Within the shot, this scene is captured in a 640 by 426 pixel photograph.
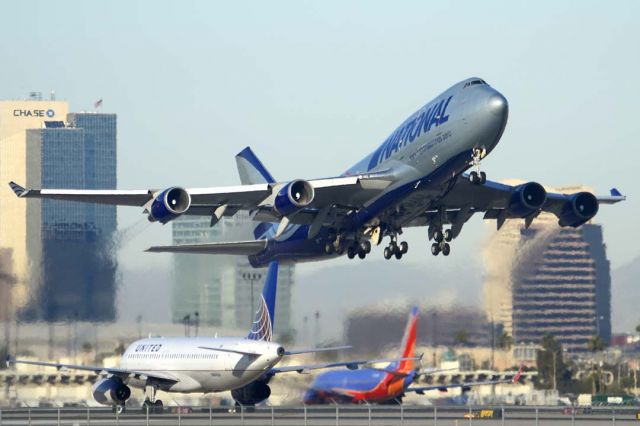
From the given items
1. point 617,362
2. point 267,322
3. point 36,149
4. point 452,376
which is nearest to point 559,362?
point 617,362

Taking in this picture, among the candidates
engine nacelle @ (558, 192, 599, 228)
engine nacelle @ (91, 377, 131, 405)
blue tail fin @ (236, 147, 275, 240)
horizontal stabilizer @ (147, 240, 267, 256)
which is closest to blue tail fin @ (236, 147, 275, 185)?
blue tail fin @ (236, 147, 275, 240)

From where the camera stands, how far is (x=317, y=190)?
52.1 m

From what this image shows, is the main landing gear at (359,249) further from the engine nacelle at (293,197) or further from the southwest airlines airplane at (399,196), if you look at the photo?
the engine nacelle at (293,197)

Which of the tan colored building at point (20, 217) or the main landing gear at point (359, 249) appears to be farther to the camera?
the tan colored building at point (20, 217)

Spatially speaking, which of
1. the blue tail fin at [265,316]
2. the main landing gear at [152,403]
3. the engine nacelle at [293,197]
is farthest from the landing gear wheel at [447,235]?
the main landing gear at [152,403]

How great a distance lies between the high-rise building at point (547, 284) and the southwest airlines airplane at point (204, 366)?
52.9 ft

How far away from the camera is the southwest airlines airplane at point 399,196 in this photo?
159 feet

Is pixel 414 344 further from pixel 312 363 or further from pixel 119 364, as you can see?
pixel 119 364

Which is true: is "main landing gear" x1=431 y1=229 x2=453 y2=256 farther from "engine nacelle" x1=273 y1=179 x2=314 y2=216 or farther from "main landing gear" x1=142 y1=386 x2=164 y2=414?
"main landing gear" x1=142 y1=386 x2=164 y2=414

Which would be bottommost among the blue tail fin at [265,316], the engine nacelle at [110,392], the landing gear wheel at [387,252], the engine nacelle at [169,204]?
the engine nacelle at [110,392]

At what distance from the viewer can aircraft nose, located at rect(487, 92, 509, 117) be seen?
1868 inches

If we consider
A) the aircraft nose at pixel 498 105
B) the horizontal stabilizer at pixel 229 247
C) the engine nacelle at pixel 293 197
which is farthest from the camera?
the horizontal stabilizer at pixel 229 247

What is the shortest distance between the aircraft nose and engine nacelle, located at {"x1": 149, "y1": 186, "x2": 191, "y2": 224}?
38.1ft

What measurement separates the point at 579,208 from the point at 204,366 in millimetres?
17898
